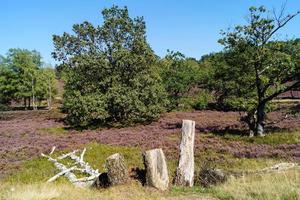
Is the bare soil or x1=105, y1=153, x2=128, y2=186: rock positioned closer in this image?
x1=105, y1=153, x2=128, y2=186: rock

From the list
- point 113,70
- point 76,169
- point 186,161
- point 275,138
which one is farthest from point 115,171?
point 113,70

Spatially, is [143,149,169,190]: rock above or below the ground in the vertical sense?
above

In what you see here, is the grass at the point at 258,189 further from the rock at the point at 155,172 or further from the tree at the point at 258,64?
the tree at the point at 258,64

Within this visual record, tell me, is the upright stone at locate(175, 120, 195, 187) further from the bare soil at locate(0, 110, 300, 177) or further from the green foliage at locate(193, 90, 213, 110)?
the green foliage at locate(193, 90, 213, 110)

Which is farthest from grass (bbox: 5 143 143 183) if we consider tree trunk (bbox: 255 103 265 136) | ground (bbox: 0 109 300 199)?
tree trunk (bbox: 255 103 265 136)

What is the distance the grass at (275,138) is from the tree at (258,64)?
3.57 feet

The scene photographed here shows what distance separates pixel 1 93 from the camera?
70562mm

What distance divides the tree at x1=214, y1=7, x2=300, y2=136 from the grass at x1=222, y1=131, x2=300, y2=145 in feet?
3.57

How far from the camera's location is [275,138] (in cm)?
2391

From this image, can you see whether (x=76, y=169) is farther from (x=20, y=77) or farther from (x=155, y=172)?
(x=20, y=77)

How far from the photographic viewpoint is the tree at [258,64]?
81.2 feet

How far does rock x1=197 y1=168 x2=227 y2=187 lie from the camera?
1148cm

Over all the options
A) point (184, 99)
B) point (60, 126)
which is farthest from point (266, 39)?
point (184, 99)

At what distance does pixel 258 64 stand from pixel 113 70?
51.2 ft
